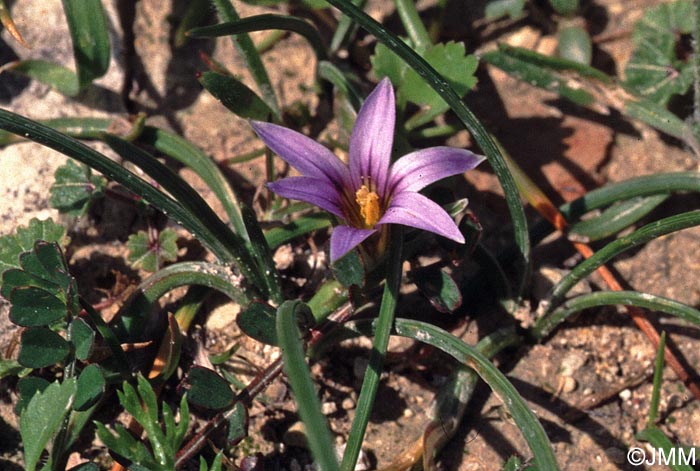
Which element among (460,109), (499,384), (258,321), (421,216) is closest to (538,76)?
(460,109)

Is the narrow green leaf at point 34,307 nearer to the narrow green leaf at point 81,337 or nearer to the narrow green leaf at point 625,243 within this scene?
the narrow green leaf at point 81,337

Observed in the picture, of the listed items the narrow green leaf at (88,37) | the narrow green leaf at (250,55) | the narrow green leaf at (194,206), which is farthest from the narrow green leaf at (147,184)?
the narrow green leaf at (88,37)

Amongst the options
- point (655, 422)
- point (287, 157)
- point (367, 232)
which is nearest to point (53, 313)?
point (287, 157)

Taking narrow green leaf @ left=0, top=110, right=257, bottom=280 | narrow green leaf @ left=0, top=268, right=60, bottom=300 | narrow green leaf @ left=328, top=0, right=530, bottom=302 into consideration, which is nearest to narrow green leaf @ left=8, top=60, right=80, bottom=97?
narrow green leaf @ left=0, top=110, right=257, bottom=280

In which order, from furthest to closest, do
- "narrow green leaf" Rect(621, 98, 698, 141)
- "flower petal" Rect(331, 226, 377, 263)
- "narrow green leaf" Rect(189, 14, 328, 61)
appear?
"narrow green leaf" Rect(621, 98, 698, 141) < "narrow green leaf" Rect(189, 14, 328, 61) < "flower petal" Rect(331, 226, 377, 263)

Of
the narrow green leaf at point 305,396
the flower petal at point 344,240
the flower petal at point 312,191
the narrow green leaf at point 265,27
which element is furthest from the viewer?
the narrow green leaf at point 265,27

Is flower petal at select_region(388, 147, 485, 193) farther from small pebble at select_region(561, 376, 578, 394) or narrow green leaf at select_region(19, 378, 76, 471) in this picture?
narrow green leaf at select_region(19, 378, 76, 471)
